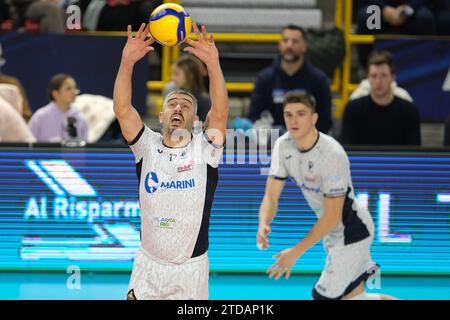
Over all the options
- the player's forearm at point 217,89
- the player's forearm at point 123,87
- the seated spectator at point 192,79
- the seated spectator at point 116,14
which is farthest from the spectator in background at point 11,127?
the player's forearm at point 217,89

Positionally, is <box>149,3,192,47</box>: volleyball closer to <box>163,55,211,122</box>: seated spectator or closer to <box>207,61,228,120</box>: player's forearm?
<box>207,61,228,120</box>: player's forearm

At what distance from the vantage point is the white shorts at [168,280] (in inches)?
270

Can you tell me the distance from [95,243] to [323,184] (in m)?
2.28

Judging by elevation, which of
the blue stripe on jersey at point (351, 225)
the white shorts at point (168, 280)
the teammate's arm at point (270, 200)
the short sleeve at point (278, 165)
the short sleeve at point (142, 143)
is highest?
the short sleeve at point (278, 165)

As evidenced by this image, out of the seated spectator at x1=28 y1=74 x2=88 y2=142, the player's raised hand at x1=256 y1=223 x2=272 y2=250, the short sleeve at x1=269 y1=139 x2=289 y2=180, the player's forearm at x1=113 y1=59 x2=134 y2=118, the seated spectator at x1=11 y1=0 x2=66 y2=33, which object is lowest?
the player's raised hand at x1=256 y1=223 x2=272 y2=250

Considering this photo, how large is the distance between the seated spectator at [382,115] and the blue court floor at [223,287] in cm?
129

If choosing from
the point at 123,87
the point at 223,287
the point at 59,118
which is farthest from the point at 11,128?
the point at 123,87

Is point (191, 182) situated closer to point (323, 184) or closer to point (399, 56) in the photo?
point (323, 184)

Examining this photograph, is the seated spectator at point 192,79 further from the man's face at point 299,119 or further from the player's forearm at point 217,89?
the player's forearm at point 217,89

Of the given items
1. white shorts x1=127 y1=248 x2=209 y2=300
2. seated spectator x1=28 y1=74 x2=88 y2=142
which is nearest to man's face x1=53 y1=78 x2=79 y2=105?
seated spectator x1=28 y1=74 x2=88 y2=142

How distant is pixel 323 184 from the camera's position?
7.91 m

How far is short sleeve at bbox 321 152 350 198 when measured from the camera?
25.8 feet

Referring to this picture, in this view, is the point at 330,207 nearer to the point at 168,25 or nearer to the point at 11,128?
the point at 168,25

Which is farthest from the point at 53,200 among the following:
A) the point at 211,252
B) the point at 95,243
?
the point at 211,252
